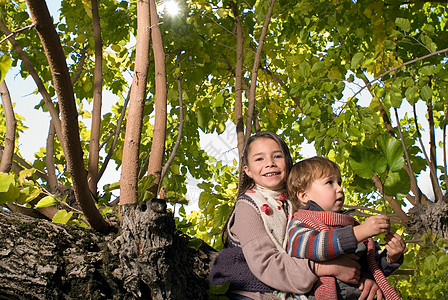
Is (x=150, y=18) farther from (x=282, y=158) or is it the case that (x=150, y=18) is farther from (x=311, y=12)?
(x=311, y=12)

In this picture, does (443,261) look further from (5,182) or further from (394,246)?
(5,182)

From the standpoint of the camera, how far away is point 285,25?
407 centimetres

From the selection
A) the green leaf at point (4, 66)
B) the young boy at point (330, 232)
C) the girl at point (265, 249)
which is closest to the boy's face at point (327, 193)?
the young boy at point (330, 232)

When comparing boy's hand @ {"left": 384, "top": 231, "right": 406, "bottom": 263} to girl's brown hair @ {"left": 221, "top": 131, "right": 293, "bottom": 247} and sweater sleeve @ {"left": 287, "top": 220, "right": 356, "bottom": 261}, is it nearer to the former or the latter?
sweater sleeve @ {"left": 287, "top": 220, "right": 356, "bottom": 261}

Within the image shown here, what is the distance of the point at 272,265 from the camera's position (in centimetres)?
167

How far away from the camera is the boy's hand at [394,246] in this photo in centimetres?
179

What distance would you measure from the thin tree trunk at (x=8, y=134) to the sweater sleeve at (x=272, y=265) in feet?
5.04

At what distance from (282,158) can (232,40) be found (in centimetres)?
229

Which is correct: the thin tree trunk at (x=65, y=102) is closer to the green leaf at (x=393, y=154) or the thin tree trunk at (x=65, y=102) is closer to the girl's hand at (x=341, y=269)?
the girl's hand at (x=341, y=269)

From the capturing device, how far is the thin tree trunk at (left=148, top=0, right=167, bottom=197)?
75.7 inches

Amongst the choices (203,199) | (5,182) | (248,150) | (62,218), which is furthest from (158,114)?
(203,199)

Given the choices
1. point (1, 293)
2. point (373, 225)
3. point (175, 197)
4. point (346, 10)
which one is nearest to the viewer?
point (1, 293)

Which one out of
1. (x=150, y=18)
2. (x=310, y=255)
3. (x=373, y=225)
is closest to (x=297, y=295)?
(x=310, y=255)

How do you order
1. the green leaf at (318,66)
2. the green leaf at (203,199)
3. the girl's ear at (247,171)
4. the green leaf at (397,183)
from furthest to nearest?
the green leaf at (318,66) → the green leaf at (203,199) → the girl's ear at (247,171) → the green leaf at (397,183)
